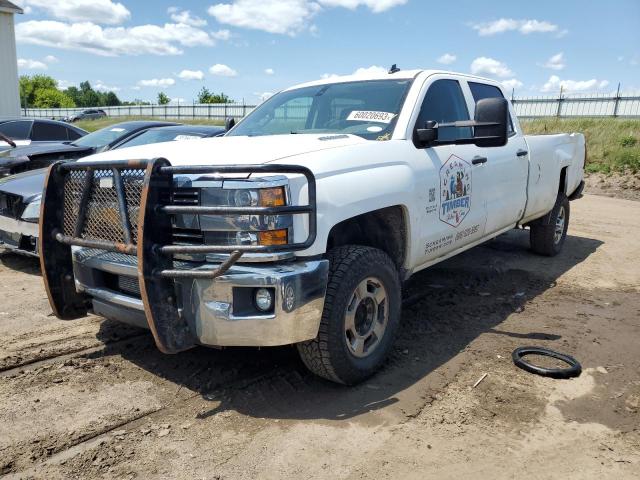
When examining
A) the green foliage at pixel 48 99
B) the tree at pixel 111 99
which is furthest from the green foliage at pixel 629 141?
the tree at pixel 111 99

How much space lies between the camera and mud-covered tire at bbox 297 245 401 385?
3.12m

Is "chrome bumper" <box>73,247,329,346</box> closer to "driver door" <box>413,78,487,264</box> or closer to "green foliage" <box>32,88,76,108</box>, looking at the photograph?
"driver door" <box>413,78,487,264</box>

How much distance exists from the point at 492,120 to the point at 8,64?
2509 cm

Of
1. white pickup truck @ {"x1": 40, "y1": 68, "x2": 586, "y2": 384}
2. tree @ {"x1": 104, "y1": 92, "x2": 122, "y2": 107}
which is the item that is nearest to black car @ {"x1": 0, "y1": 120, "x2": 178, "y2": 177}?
white pickup truck @ {"x1": 40, "y1": 68, "x2": 586, "y2": 384}

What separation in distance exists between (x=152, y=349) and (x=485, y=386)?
230 cm

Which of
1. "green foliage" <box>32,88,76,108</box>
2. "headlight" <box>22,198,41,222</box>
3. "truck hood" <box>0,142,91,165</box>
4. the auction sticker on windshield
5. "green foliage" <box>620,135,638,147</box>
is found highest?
"green foliage" <box>32,88,76,108</box>

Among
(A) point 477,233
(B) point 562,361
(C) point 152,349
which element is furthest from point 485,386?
(C) point 152,349

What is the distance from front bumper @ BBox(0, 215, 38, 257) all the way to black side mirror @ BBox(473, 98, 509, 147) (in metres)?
4.26

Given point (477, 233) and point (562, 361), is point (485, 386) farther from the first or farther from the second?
point (477, 233)

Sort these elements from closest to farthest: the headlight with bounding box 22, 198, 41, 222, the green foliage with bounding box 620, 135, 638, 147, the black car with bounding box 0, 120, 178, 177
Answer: the headlight with bounding box 22, 198, 41, 222 → the black car with bounding box 0, 120, 178, 177 → the green foliage with bounding box 620, 135, 638, 147

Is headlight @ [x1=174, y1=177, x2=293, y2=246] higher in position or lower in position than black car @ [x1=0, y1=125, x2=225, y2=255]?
higher

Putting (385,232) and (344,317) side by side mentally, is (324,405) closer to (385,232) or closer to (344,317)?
(344,317)

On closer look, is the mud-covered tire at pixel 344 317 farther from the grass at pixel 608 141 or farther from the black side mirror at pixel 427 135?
the grass at pixel 608 141

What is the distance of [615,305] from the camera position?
5262 mm
